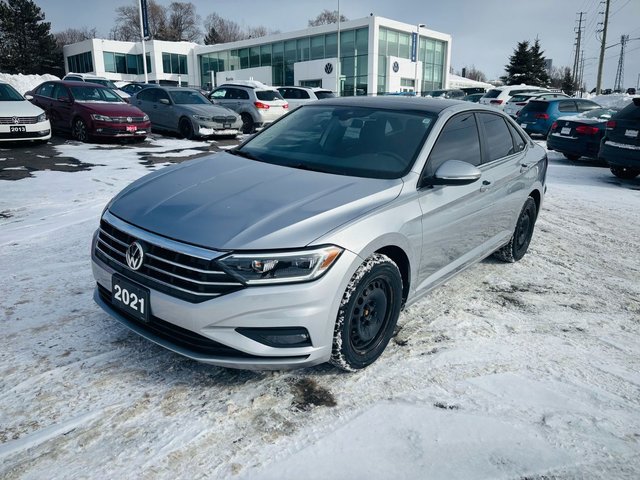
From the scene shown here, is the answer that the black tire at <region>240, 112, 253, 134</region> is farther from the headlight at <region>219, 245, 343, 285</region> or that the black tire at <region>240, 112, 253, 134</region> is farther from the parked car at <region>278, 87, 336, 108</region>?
the headlight at <region>219, 245, 343, 285</region>

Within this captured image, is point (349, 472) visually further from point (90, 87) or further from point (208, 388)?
point (90, 87)

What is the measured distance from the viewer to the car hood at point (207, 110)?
45.3 ft

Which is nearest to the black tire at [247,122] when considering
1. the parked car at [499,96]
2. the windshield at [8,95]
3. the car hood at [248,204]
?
the windshield at [8,95]

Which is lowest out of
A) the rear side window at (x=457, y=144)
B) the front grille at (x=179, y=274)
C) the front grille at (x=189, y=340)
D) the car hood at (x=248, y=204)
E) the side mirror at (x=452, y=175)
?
the front grille at (x=189, y=340)

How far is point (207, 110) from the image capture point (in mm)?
13969

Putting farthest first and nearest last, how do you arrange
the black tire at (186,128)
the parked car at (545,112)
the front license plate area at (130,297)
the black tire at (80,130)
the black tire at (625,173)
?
the parked car at (545,112), the black tire at (186,128), the black tire at (80,130), the black tire at (625,173), the front license plate area at (130,297)

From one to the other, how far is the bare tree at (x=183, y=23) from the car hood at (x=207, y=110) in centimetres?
8825

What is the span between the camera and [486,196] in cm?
404

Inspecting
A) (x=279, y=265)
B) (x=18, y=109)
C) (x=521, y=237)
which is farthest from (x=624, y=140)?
(x=18, y=109)

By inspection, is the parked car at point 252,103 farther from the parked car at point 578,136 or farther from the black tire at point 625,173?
the black tire at point 625,173

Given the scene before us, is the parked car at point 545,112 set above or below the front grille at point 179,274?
above

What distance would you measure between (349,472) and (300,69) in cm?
4643

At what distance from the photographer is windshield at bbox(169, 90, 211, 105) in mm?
14531

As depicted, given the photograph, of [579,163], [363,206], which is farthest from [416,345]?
[579,163]
